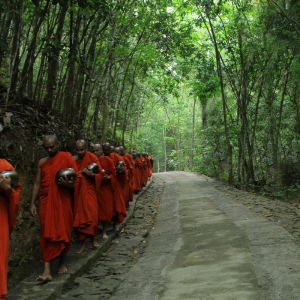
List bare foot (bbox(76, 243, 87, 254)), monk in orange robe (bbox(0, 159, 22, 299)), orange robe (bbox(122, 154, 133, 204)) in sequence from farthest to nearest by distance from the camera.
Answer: orange robe (bbox(122, 154, 133, 204)) → bare foot (bbox(76, 243, 87, 254)) → monk in orange robe (bbox(0, 159, 22, 299))

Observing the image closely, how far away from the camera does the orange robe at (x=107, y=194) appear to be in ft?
21.1

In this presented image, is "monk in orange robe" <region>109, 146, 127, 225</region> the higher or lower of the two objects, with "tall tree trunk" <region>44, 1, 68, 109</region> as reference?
lower

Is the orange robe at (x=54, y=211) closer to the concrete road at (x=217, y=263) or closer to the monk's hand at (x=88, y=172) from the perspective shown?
the monk's hand at (x=88, y=172)

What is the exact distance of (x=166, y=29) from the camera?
13789mm

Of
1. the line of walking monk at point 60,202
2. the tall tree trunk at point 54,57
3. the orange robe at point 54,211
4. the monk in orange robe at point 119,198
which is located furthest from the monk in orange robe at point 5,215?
Answer: the tall tree trunk at point 54,57

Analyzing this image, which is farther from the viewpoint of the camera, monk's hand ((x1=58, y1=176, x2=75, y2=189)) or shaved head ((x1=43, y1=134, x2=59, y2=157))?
shaved head ((x1=43, y1=134, x2=59, y2=157))

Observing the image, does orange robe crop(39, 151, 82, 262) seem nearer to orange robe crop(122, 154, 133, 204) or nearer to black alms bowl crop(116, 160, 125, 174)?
black alms bowl crop(116, 160, 125, 174)

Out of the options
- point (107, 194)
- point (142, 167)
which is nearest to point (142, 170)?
point (142, 167)

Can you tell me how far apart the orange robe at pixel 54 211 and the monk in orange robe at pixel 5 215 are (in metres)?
0.89

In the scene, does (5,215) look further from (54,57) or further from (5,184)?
(54,57)

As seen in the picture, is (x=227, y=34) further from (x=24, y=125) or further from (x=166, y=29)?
(x=24, y=125)

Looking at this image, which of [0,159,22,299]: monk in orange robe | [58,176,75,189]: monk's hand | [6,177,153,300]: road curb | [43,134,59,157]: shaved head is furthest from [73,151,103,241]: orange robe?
[0,159,22,299]: monk in orange robe

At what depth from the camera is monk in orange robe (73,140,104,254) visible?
521cm

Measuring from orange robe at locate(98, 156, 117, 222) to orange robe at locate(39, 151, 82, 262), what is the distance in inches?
76.9
